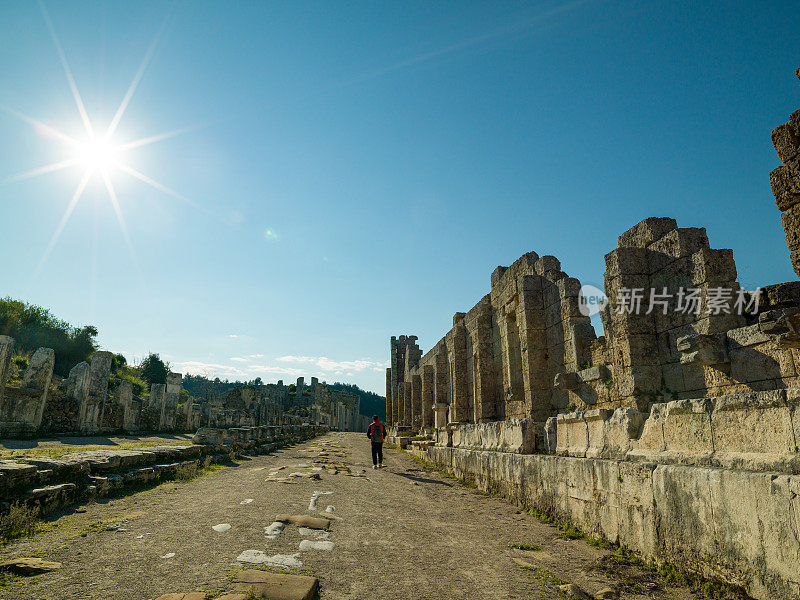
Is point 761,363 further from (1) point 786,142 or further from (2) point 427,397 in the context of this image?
(2) point 427,397

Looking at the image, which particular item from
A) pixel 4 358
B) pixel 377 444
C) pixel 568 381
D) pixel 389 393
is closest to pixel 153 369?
pixel 389 393

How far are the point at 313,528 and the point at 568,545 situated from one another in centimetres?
272

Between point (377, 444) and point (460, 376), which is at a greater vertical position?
point (460, 376)

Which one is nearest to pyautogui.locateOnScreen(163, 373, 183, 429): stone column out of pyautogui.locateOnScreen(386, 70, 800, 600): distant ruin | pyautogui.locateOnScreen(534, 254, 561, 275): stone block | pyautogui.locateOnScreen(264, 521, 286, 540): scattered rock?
pyautogui.locateOnScreen(386, 70, 800, 600): distant ruin

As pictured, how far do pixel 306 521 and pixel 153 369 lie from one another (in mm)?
57737

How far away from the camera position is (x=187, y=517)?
5.21m

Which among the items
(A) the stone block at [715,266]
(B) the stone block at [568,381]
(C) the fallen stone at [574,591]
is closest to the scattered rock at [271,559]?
(C) the fallen stone at [574,591]

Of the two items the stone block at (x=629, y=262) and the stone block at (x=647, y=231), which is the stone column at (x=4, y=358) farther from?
the stone block at (x=647, y=231)

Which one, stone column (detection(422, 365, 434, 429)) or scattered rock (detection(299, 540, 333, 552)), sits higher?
stone column (detection(422, 365, 434, 429))

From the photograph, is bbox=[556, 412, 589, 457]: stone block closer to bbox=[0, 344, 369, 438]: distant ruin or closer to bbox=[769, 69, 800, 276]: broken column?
bbox=[769, 69, 800, 276]: broken column

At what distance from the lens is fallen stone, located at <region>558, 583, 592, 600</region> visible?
3299 mm

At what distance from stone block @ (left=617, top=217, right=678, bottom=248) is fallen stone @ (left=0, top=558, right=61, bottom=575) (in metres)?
9.14

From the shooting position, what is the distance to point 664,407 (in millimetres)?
4438

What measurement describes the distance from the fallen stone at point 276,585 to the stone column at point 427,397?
2022 cm
